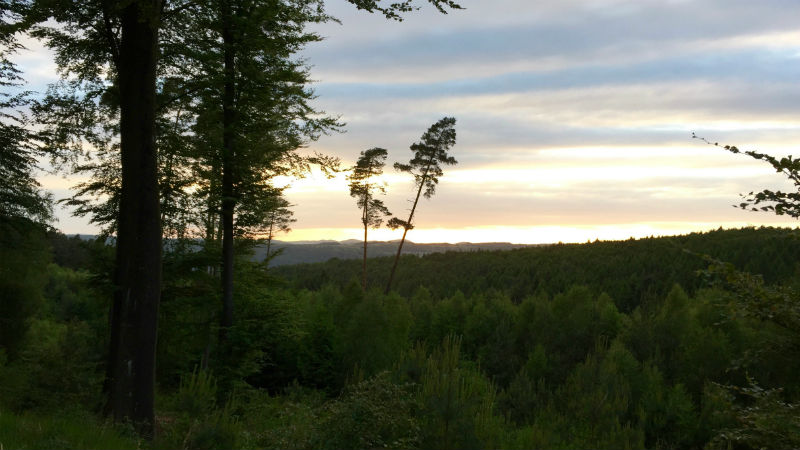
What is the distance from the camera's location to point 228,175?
742 inches

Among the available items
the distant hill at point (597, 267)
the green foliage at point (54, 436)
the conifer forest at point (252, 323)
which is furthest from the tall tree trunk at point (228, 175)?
the distant hill at point (597, 267)

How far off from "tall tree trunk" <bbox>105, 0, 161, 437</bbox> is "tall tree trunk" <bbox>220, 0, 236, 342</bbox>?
26.8 feet

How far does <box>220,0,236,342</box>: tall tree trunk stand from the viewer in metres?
18.3

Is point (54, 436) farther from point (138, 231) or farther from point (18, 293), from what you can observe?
point (18, 293)

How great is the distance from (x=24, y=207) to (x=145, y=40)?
621 inches

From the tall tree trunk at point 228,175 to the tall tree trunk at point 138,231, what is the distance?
817 centimetres

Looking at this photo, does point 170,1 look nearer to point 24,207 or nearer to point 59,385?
point 59,385

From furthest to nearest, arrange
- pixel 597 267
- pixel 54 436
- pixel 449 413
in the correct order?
pixel 597 267 → pixel 449 413 → pixel 54 436

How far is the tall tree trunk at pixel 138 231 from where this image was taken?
31.4 ft

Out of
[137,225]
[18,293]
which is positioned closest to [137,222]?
[137,225]

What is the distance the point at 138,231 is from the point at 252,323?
10.1 metres

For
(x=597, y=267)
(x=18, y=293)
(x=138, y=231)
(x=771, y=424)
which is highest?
(x=138, y=231)

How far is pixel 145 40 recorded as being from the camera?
32.1ft

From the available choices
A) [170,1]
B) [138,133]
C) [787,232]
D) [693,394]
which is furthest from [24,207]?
[693,394]
